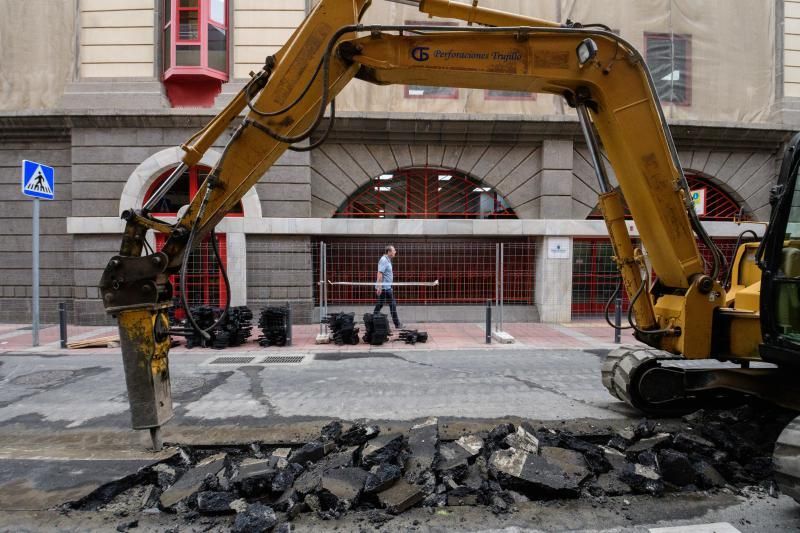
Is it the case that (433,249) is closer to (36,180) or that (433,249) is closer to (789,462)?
(36,180)

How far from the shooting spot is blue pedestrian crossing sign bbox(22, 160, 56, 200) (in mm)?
8625

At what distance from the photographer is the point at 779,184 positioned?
3.49 m

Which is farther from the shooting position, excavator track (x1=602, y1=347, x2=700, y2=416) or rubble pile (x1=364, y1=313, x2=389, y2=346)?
rubble pile (x1=364, y1=313, x2=389, y2=346)

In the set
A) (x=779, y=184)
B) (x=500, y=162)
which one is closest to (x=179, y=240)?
(x=779, y=184)

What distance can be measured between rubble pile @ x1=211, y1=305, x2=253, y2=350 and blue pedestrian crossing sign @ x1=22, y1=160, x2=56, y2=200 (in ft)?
15.7

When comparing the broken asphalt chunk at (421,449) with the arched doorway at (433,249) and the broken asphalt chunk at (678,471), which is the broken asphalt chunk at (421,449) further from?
the arched doorway at (433,249)

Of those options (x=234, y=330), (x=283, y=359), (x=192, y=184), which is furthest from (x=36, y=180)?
(x=283, y=359)

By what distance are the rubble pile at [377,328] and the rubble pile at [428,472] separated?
15.9 ft

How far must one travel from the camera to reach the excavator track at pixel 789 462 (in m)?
2.53

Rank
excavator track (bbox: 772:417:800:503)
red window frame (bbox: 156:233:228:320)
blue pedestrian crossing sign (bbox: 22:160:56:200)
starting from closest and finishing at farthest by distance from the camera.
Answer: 1. excavator track (bbox: 772:417:800:503)
2. blue pedestrian crossing sign (bbox: 22:160:56:200)
3. red window frame (bbox: 156:233:228:320)

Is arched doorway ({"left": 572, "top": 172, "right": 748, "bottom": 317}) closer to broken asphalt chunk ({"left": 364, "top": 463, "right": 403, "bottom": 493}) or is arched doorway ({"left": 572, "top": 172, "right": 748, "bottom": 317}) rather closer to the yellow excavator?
the yellow excavator

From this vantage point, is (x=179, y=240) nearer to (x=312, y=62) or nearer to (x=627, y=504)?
(x=312, y=62)

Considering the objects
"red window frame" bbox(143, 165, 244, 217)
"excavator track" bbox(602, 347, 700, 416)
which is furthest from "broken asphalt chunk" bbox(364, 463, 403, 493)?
"red window frame" bbox(143, 165, 244, 217)

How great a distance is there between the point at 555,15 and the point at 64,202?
49.2ft
